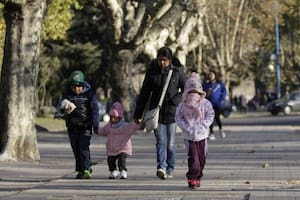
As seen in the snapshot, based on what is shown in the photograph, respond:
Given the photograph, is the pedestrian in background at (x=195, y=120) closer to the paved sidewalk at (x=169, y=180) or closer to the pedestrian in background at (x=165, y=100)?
the paved sidewalk at (x=169, y=180)

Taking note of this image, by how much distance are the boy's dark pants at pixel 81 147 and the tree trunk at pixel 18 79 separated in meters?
3.64

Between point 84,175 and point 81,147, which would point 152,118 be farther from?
point 84,175

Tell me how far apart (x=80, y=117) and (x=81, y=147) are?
485 millimetres

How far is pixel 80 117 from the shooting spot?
578 inches

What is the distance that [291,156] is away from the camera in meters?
18.6

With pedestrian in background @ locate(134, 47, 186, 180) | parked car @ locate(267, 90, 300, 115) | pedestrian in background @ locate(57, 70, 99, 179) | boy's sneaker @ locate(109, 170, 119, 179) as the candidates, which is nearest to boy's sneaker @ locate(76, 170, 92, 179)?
pedestrian in background @ locate(57, 70, 99, 179)

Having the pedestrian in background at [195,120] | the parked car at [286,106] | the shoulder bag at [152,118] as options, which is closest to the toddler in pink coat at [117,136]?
the shoulder bag at [152,118]

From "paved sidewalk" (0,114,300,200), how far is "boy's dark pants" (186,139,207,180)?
0.84 ft

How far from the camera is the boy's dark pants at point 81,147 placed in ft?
47.8

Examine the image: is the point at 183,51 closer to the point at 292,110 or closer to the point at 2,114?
the point at 292,110

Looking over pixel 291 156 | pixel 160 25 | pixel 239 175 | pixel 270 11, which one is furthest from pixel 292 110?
pixel 239 175

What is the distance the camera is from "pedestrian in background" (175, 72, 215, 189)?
13.0 meters

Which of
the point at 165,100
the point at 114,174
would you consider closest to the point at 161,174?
the point at 114,174

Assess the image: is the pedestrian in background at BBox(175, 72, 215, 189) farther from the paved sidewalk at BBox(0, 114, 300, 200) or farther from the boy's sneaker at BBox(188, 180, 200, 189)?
the paved sidewalk at BBox(0, 114, 300, 200)
